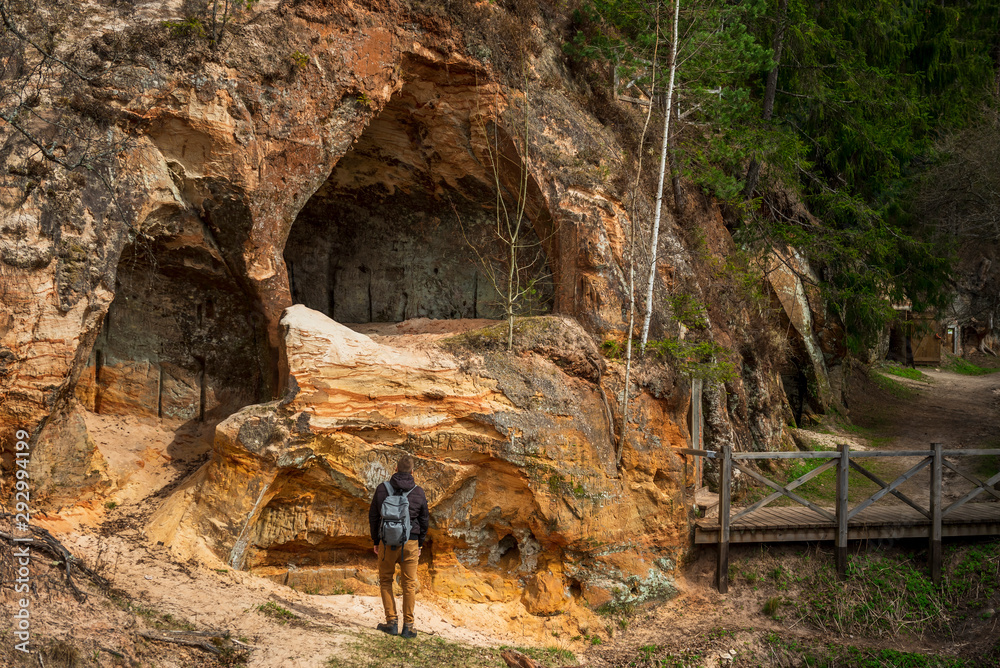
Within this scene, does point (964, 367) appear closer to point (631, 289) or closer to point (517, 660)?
point (631, 289)

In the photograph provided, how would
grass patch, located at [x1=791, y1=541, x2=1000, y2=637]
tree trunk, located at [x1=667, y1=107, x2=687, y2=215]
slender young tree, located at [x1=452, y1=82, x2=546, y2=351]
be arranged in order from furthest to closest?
tree trunk, located at [x1=667, y1=107, x2=687, y2=215] < slender young tree, located at [x1=452, y1=82, x2=546, y2=351] < grass patch, located at [x1=791, y1=541, x2=1000, y2=637]

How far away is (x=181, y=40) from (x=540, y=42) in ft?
18.7

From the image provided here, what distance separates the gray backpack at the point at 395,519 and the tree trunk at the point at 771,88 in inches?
462

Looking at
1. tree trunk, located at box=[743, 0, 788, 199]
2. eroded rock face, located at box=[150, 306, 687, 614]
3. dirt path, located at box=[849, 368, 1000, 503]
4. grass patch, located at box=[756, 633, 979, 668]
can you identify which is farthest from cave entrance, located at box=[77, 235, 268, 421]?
dirt path, located at box=[849, 368, 1000, 503]

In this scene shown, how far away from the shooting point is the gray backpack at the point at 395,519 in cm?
736

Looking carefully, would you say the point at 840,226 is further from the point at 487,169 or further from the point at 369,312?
the point at 369,312

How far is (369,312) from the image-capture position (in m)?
14.0

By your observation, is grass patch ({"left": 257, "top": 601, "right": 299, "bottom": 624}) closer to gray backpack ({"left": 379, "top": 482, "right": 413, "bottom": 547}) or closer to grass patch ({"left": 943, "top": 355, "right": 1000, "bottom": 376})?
gray backpack ({"left": 379, "top": 482, "right": 413, "bottom": 547})

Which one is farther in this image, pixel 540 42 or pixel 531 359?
pixel 540 42

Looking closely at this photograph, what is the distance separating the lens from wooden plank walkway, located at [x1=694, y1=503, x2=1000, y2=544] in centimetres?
1090

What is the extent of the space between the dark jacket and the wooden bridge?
5004 mm

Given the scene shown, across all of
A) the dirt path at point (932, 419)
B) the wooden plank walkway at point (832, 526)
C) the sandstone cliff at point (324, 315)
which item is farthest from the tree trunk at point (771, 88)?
the wooden plank walkway at point (832, 526)

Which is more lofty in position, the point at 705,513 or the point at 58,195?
the point at 58,195

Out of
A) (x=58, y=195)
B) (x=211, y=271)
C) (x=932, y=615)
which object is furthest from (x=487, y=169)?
(x=932, y=615)
